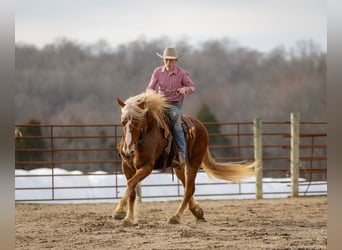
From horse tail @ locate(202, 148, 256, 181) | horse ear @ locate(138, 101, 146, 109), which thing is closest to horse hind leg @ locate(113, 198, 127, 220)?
horse ear @ locate(138, 101, 146, 109)

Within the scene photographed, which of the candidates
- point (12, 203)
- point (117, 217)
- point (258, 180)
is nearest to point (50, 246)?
point (117, 217)

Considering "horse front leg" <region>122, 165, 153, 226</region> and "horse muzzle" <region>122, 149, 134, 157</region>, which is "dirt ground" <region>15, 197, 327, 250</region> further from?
"horse muzzle" <region>122, 149, 134, 157</region>

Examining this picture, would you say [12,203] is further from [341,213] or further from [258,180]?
[258,180]

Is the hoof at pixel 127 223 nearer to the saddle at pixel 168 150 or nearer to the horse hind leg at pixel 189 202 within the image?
the horse hind leg at pixel 189 202

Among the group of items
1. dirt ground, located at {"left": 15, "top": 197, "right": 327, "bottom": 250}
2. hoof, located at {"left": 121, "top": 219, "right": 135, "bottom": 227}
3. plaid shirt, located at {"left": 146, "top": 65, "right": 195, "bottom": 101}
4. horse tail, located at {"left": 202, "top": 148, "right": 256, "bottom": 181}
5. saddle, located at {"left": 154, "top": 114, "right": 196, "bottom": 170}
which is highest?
plaid shirt, located at {"left": 146, "top": 65, "right": 195, "bottom": 101}

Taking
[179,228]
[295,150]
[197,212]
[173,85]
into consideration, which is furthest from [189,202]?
[295,150]

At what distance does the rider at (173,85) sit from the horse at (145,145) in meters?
0.13

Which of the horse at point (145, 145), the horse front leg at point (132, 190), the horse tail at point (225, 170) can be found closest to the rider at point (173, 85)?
the horse at point (145, 145)

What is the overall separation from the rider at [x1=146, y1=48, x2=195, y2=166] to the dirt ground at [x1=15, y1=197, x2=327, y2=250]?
0.87m

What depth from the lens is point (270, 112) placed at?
33.4 metres

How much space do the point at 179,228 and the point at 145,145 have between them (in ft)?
2.74

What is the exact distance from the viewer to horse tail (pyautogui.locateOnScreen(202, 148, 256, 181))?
24.8 ft

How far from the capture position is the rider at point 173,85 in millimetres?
6480

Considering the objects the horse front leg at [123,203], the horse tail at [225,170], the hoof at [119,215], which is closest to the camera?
the horse front leg at [123,203]
